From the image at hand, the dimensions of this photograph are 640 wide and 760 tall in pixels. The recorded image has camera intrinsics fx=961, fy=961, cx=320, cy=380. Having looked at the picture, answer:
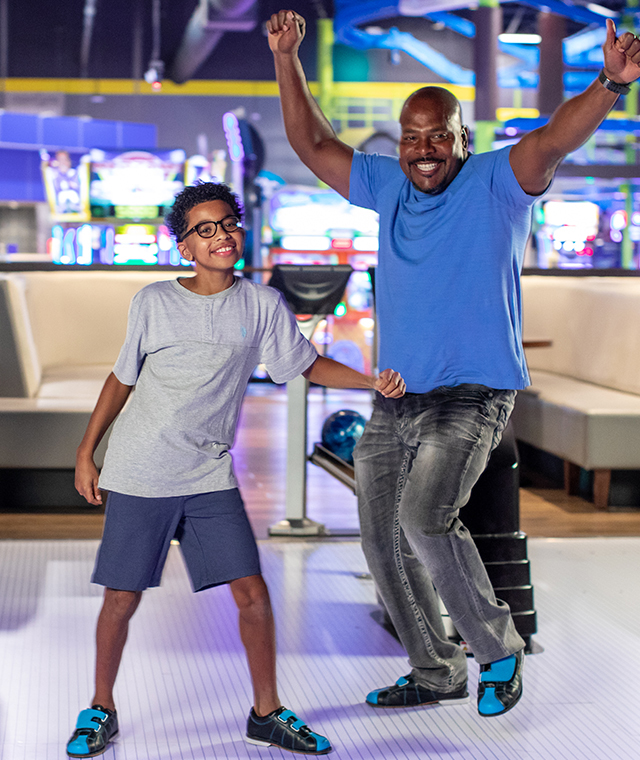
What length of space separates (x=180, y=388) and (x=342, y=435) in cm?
160

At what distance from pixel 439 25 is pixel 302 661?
10.9 metres

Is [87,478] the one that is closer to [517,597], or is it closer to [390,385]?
[390,385]

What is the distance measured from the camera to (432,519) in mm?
1953

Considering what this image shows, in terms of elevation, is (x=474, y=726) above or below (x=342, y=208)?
below

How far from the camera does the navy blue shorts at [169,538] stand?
6.22 ft

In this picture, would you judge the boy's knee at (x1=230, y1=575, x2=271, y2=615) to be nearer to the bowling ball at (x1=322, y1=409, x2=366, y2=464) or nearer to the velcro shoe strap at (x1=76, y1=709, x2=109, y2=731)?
the velcro shoe strap at (x1=76, y1=709, x2=109, y2=731)

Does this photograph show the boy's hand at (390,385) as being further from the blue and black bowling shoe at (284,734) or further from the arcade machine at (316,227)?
the arcade machine at (316,227)

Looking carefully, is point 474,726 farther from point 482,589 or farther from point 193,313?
point 193,313

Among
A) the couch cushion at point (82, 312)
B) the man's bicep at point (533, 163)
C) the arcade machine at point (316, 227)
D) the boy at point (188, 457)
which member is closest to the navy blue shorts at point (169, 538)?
the boy at point (188, 457)

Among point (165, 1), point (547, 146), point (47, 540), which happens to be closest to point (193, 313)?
point (547, 146)

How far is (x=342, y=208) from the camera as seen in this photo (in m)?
10.4

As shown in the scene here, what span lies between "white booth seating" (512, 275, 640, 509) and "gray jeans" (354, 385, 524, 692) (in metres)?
2.50

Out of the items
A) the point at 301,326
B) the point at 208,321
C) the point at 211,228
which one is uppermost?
the point at 211,228

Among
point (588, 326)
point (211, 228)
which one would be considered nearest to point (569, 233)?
point (588, 326)
